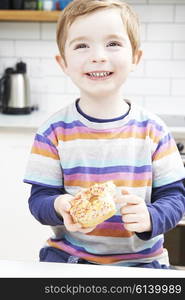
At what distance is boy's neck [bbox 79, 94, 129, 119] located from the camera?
1.02m

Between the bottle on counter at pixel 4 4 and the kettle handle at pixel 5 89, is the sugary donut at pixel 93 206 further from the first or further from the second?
the bottle on counter at pixel 4 4

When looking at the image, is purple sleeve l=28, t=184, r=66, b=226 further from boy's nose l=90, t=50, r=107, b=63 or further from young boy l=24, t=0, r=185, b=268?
boy's nose l=90, t=50, r=107, b=63

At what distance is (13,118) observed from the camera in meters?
2.36

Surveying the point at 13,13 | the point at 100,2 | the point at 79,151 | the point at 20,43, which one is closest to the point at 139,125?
the point at 79,151

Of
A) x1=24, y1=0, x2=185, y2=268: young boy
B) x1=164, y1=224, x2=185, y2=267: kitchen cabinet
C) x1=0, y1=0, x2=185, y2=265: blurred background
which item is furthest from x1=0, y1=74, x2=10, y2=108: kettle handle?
x1=24, y1=0, x2=185, y2=268: young boy

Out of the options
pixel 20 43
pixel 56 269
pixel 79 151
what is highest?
pixel 20 43

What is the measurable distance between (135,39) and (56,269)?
18.7 inches

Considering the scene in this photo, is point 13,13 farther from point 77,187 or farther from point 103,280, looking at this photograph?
point 103,280

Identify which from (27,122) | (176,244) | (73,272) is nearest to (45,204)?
(73,272)

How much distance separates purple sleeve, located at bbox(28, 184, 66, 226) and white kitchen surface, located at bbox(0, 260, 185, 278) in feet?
0.49

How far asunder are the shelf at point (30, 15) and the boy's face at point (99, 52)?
4.93 feet

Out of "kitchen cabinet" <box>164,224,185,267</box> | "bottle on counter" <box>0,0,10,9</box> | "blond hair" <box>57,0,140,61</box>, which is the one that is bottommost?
"kitchen cabinet" <box>164,224,185,267</box>

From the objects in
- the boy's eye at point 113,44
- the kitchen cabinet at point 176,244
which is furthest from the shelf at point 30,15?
the boy's eye at point 113,44

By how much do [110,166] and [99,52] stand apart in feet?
0.79
